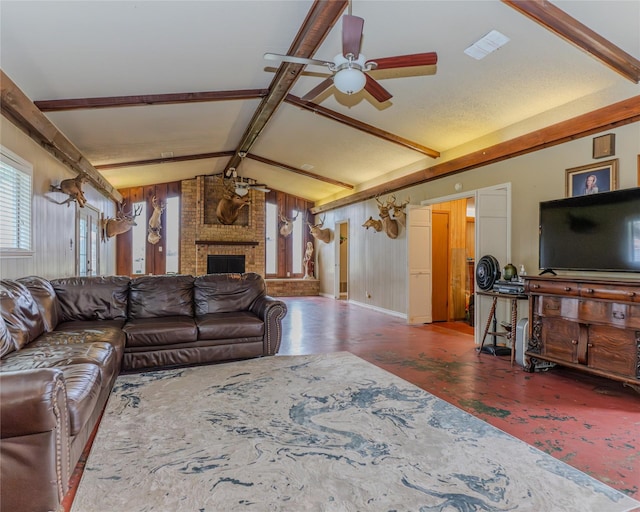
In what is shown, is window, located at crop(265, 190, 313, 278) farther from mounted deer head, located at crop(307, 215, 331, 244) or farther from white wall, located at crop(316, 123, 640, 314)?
white wall, located at crop(316, 123, 640, 314)

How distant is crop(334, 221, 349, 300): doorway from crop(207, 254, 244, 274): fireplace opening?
108 inches

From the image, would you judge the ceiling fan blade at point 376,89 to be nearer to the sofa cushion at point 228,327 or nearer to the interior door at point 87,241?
the sofa cushion at point 228,327

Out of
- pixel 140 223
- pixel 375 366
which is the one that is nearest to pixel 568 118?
pixel 375 366

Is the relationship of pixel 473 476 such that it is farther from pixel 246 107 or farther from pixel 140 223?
pixel 140 223

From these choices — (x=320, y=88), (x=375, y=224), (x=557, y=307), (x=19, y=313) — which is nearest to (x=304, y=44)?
(x=320, y=88)

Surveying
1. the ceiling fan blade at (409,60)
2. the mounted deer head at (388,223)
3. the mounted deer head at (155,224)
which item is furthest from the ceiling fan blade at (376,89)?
the mounted deer head at (155,224)

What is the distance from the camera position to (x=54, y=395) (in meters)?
1.71

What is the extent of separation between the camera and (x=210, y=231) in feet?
34.7

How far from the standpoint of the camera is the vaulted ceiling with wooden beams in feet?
9.29

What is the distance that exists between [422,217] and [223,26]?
4.59 metres

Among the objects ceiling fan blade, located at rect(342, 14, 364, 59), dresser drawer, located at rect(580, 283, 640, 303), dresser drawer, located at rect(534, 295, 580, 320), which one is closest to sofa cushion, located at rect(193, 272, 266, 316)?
ceiling fan blade, located at rect(342, 14, 364, 59)

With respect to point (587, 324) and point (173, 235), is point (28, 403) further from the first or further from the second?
point (173, 235)

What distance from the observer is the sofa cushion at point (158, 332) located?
3.72 metres

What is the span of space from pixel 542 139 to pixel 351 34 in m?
2.81
